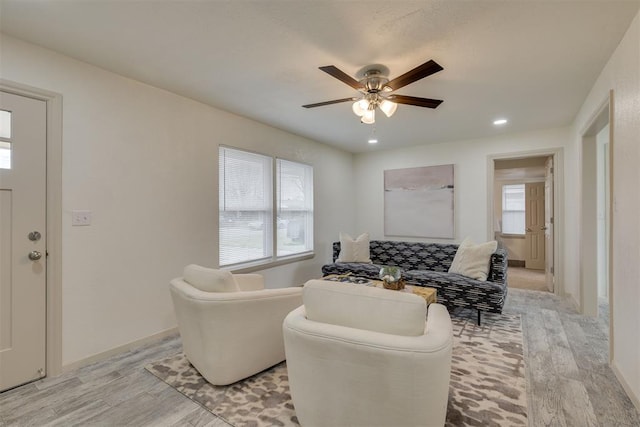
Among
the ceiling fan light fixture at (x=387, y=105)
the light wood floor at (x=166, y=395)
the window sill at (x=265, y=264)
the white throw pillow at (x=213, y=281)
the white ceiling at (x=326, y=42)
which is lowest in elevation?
the light wood floor at (x=166, y=395)

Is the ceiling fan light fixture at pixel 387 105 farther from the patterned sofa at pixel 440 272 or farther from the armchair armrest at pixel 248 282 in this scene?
the patterned sofa at pixel 440 272

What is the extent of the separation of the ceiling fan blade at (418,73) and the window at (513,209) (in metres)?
5.96

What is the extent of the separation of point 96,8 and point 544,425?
11.6 ft

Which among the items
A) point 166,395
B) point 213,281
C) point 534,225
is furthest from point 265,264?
point 534,225

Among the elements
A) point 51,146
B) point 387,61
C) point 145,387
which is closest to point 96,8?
point 51,146

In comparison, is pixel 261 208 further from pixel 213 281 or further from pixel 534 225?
pixel 534 225

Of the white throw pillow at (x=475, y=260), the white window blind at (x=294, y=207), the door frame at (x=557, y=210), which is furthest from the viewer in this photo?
the white window blind at (x=294, y=207)

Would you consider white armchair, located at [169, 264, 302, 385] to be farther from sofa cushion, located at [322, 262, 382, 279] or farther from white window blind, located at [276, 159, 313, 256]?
white window blind, located at [276, 159, 313, 256]

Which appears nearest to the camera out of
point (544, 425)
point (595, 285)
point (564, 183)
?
point (544, 425)

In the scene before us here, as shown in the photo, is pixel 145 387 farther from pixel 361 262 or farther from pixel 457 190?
pixel 457 190

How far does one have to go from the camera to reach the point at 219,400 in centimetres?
191

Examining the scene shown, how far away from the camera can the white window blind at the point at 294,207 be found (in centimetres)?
432

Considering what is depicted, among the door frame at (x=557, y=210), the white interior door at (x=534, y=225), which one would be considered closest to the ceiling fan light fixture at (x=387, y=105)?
the door frame at (x=557, y=210)

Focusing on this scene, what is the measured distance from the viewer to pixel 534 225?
6.43 metres
